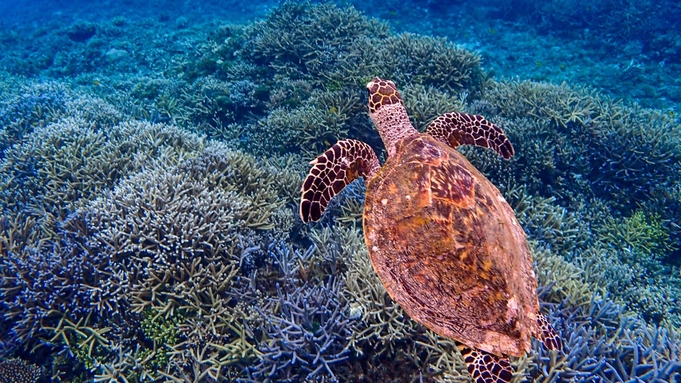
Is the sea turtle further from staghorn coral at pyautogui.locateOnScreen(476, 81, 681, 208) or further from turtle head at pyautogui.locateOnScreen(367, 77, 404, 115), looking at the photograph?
staghorn coral at pyautogui.locateOnScreen(476, 81, 681, 208)

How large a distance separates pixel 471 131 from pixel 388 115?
0.95 m

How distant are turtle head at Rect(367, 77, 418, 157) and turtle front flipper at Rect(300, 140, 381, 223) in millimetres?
311

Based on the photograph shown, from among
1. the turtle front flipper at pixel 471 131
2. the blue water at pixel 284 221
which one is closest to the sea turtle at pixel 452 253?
the blue water at pixel 284 221

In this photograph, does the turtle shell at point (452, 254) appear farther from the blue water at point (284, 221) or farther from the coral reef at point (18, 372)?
the coral reef at point (18, 372)

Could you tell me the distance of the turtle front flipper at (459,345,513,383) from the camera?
2.23 meters

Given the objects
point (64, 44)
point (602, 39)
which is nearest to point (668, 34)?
point (602, 39)

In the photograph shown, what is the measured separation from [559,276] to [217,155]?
4327 millimetres

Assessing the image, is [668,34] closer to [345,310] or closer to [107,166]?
[345,310]

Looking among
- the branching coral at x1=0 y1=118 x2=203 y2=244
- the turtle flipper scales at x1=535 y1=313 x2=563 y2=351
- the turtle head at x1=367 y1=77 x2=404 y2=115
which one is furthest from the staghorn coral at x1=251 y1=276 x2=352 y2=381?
the branching coral at x1=0 y1=118 x2=203 y2=244

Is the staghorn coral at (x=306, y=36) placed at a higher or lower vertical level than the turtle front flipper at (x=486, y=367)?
higher

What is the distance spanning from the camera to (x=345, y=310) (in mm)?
3287

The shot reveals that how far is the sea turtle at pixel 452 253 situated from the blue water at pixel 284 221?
22cm

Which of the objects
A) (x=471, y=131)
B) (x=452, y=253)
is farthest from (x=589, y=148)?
(x=452, y=253)

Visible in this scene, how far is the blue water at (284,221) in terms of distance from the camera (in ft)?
10.4
